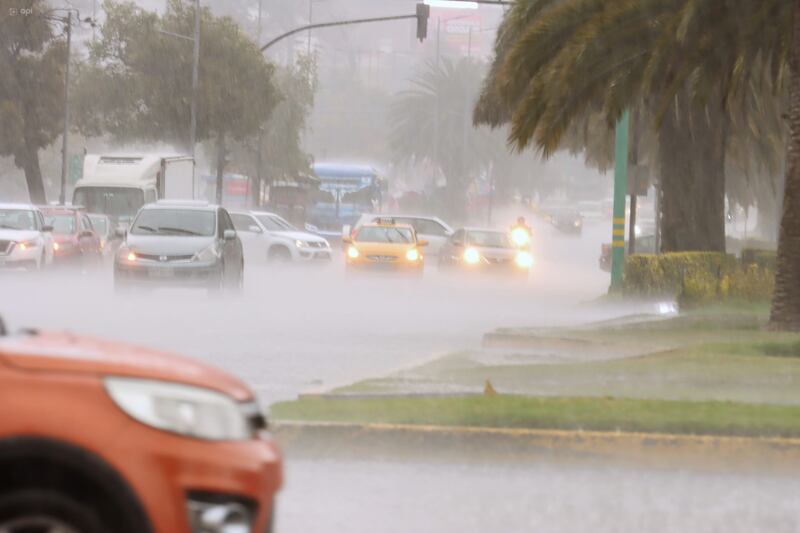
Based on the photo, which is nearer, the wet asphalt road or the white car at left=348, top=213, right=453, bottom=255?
the wet asphalt road

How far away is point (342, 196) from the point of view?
260 ft

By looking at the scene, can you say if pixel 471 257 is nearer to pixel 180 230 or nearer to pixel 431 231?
pixel 431 231

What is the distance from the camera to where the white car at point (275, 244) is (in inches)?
1861

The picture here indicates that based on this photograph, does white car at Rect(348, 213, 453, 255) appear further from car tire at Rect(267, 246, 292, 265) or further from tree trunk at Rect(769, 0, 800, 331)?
tree trunk at Rect(769, 0, 800, 331)

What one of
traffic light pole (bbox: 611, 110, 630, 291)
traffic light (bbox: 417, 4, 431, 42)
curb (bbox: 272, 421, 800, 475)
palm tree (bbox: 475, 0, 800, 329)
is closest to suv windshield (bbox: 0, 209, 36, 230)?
traffic light pole (bbox: 611, 110, 630, 291)

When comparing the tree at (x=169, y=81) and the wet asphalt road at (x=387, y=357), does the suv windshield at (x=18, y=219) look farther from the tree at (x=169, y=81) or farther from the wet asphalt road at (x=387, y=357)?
the tree at (x=169, y=81)

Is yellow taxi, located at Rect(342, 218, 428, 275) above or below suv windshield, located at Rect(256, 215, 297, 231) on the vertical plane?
below

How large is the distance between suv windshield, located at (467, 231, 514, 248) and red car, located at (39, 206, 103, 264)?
929cm

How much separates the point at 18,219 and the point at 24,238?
1.52 metres

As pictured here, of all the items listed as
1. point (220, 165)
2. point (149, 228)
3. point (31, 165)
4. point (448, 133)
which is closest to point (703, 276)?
point (149, 228)

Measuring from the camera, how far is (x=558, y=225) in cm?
12212

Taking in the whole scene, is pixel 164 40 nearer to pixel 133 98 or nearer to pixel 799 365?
pixel 133 98

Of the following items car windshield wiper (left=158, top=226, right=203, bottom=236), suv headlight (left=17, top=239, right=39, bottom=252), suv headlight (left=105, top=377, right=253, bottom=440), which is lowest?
suv headlight (left=17, top=239, right=39, bottom=252)

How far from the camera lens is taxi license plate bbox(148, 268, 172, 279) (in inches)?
1211
